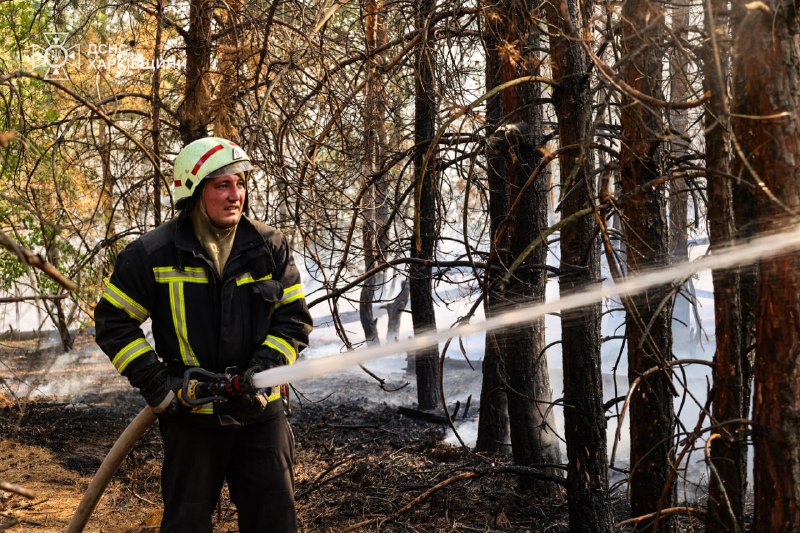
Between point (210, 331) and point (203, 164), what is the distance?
766 mm

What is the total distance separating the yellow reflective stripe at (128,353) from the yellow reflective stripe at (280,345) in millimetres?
540

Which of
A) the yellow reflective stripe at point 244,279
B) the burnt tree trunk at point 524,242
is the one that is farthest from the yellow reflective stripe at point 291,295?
the burnt tree trunk at point 524,242

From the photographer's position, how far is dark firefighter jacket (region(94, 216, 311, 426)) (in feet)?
11.9

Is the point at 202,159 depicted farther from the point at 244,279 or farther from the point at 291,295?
the point at 291,295

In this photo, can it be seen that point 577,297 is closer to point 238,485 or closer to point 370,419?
point 238,485

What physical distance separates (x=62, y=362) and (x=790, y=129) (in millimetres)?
15825

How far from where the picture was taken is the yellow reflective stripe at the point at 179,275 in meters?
3.66

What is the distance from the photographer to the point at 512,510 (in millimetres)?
5668

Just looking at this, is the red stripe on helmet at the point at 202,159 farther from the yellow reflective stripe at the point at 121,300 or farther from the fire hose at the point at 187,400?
the fire hose at the point at 187,400

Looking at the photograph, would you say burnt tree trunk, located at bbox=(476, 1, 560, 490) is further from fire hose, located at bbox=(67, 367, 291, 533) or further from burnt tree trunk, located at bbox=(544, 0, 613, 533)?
fire hose, located at bbox=(67, 367, 291, 533)

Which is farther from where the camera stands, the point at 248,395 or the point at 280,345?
the point at 280,345

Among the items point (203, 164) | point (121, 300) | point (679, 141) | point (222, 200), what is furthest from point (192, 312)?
point (679, 141)

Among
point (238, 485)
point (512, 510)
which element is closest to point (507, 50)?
A: point (238, 485)

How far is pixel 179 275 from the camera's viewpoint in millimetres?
3666
